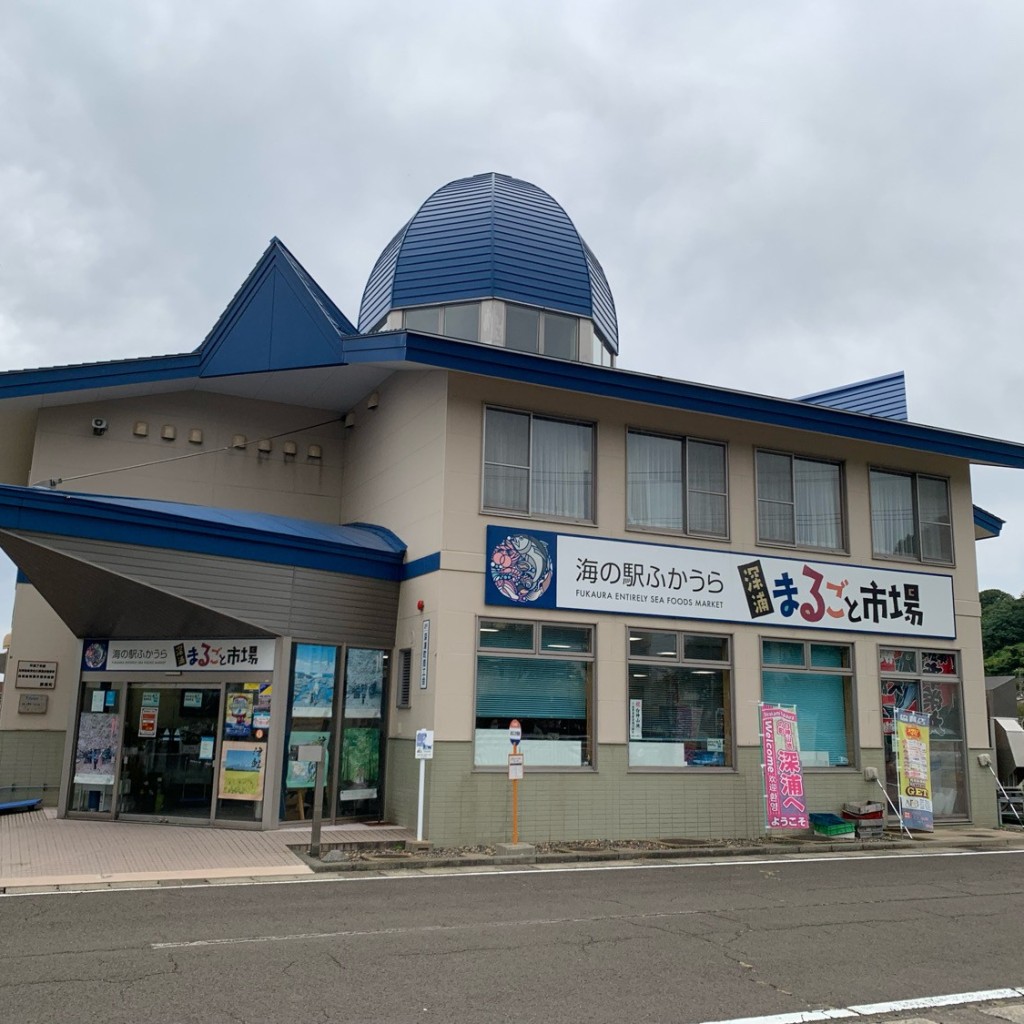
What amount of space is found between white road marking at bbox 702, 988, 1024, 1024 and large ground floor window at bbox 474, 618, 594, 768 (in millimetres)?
8400

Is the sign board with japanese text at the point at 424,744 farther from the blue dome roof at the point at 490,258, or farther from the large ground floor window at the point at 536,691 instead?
the blue dome roof at the point at 490,258

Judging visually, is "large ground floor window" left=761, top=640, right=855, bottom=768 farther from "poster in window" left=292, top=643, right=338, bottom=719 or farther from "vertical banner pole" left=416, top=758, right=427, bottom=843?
"poster in window" left=292, top=643, right=338, bottom=719

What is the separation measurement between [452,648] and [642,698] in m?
3.26

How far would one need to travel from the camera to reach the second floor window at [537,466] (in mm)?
15297

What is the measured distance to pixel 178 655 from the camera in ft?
50.3

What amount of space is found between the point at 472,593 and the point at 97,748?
6259 millimetres

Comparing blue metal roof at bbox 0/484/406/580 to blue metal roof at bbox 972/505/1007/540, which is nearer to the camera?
blue metal roof at bbox 0/484/406/580

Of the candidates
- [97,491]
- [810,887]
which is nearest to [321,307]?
[97,491]

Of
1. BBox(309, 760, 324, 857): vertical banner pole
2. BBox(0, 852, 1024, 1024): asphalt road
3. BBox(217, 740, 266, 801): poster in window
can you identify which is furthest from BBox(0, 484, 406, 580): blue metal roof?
BBox(0, 852, 1024, 1024): asphalt road

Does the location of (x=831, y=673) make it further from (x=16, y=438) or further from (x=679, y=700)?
(x=16, y=438)

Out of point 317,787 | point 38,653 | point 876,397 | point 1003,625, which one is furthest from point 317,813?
point 1003,625

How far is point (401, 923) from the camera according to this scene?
28.4 ft

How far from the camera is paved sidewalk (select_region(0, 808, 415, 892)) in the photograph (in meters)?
10.9

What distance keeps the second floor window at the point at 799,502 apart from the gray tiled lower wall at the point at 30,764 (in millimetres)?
12308
